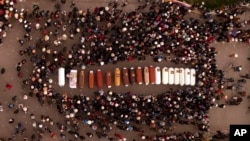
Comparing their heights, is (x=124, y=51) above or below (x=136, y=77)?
above

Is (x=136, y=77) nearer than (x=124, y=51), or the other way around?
(x=124, y=51)

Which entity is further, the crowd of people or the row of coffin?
the row of coffin

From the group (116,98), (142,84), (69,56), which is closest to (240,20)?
(142,84)

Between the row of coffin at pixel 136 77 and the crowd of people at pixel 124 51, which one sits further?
the row of coffin at pixel 136 77
